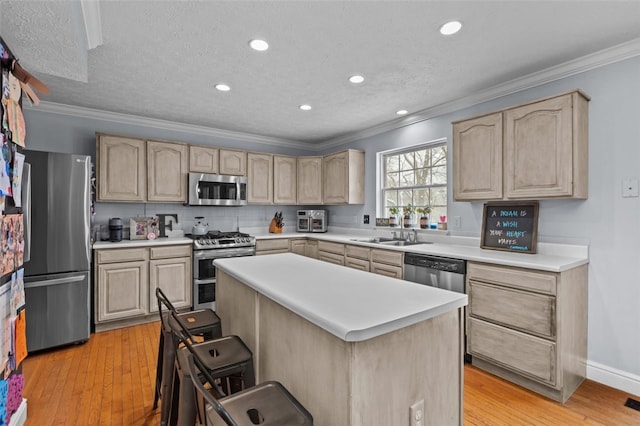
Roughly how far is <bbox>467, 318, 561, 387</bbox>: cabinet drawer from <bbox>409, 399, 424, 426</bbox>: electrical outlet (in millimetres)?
1508

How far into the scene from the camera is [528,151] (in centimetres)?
254

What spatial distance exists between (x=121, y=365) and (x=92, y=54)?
2.51 metres

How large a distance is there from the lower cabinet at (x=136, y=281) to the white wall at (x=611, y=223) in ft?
12.8

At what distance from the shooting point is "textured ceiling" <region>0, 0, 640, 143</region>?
72.3 inches

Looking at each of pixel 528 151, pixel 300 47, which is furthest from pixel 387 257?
pixel 300 47

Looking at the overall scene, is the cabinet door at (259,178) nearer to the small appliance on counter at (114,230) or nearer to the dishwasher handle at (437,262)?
the small appliance on counter at (114,230)

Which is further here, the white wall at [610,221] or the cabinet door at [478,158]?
the cabinet door at [478,158]

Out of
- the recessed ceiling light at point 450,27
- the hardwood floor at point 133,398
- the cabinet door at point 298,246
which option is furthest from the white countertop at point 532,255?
the cabinet door at point 298,246

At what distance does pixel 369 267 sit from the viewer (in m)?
3.63

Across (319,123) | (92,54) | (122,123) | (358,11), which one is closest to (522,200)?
(358,11)

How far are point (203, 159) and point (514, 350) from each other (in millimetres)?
4015

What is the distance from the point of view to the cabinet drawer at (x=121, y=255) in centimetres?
334

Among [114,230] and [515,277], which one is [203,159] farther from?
[515,277]

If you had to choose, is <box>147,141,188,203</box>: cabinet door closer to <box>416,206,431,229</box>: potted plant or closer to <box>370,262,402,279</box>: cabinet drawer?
<box>370,262,402,279</box>: cabinet drawer
